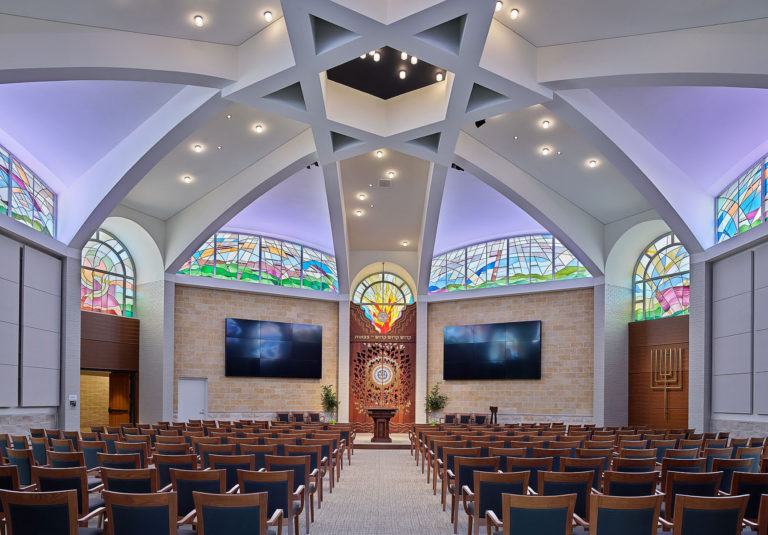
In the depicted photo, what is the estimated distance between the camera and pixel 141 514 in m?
4.22

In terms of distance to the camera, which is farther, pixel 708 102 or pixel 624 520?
pixel 708 102

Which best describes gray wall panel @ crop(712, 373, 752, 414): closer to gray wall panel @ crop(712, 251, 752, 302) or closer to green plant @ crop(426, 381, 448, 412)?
gray wall panel @ crop(712, 251, 752, 302)

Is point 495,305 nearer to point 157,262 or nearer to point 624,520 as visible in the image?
point 157,262

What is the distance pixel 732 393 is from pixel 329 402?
11.7 metres

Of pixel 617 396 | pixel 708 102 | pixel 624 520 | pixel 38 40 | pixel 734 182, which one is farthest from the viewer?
pixel 617 396

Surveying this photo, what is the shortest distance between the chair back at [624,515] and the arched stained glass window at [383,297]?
1824cm

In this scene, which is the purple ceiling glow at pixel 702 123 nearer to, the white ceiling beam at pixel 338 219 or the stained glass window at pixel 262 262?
the white ceiling beam at pixel 338 219

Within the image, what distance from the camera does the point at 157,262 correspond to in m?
18.0

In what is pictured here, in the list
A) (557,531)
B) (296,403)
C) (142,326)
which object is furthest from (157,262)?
(557,531)

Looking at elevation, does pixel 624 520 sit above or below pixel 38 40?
below

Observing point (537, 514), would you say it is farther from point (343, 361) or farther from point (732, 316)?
point (343, 361)

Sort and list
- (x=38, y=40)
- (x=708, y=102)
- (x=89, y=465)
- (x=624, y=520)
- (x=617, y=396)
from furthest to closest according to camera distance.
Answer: (x=617, y=396), (x=708, y=102), (x=38, y=40), (x=89, y=465), (x=624, y=520)

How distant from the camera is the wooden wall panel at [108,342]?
16.4 meters

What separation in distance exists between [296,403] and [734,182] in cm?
1354
